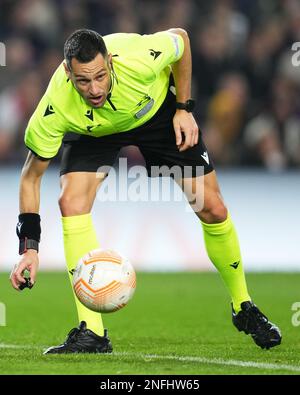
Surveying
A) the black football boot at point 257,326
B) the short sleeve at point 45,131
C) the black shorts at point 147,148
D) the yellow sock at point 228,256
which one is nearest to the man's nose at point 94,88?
the short sleeve at point 45,131

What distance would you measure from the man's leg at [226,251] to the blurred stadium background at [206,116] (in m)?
4.71

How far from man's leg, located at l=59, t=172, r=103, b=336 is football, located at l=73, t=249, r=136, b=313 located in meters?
0.32

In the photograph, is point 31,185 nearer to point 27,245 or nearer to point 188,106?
point 27,245

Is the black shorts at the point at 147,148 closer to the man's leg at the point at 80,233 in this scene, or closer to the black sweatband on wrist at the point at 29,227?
the man's leg at the point at 80,233

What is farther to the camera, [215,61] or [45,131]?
[215,61]

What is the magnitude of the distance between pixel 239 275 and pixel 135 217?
488cm

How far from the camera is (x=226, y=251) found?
689 cm

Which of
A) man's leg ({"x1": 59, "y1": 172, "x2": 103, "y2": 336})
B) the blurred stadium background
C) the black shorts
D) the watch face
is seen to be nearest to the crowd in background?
the blurred stadium background

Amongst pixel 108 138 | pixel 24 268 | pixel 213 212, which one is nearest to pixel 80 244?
pixel 24 268

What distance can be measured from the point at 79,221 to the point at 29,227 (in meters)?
0.33

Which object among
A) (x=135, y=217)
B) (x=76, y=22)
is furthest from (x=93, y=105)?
(x=76, y=22)

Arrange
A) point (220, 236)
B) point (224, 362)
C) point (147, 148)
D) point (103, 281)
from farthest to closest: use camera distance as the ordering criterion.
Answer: point (220, 236)
point (147, 148)
point (103, 281)
point (224, 362)

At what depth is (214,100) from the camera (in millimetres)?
12961
